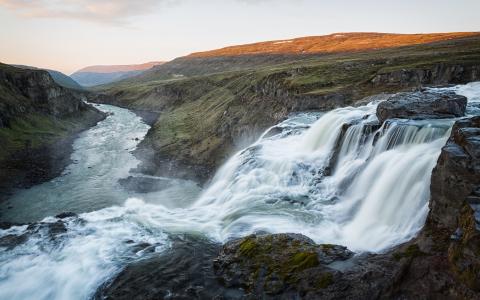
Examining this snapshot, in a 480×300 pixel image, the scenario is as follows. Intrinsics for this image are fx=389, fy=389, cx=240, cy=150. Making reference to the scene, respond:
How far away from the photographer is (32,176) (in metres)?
37.7

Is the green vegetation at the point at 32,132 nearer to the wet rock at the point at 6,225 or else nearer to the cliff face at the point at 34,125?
the cliff face at the point at 34,125

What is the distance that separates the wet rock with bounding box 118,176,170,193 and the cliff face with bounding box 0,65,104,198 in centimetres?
844

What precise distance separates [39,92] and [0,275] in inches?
2340

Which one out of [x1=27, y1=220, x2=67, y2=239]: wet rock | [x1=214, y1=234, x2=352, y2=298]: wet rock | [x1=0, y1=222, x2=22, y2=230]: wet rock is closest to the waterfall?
[x1=214, y1=234, x2=352, y2=298]: wet rock

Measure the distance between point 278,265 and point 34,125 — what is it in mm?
54144

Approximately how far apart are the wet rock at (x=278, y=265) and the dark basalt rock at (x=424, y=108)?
1307 centimetres

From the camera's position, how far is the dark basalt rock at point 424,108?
82.1 feet

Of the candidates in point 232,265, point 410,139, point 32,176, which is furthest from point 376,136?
point 32,176

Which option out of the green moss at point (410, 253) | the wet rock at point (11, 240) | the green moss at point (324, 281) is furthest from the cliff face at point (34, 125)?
the green moss at point (410, 253)

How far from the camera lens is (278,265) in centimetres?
1508

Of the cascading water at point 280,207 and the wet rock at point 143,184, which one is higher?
the cascading water at point 280,207

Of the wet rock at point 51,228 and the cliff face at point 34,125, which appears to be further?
the cliff face at point 34,125

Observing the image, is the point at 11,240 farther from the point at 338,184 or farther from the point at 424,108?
the point at 424,108

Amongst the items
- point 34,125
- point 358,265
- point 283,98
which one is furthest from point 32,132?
point 358,265
